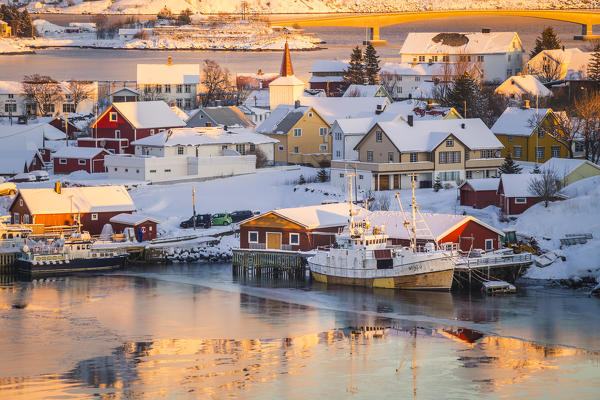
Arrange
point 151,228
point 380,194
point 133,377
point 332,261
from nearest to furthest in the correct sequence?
1. point 133,377
2. point 332,261
3. point 151,228
4. point 380,194

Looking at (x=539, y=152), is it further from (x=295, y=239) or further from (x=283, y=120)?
(x=295, y=239)

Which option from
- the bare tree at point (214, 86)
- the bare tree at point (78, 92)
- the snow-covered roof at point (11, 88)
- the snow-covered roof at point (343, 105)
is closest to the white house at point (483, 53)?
the bare tree at point (214, 86)

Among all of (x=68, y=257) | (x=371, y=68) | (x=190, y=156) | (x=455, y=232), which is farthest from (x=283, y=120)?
(x=371, y=68)

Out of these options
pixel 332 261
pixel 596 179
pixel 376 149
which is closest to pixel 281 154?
pixel 376 149

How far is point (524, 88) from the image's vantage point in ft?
242

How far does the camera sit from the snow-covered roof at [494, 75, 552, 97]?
73.3m

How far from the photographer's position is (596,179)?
46.2m

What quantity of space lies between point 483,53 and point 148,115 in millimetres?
37650

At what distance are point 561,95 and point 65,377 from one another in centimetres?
5182

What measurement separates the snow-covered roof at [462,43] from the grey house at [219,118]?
29.5 m

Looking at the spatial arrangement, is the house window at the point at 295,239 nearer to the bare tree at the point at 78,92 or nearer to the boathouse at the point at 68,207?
the boathouse at the point at 68,207

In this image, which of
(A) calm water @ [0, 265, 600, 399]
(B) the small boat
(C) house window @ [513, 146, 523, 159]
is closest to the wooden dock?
(A) calm water @ [0, 265, 600, 399]

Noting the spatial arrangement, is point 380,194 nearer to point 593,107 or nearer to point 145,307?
A: point 593,107

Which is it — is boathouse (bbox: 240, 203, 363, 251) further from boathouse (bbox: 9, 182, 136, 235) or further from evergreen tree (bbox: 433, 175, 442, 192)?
evergreen tree (bbox: 433, 175, 442, 192)
